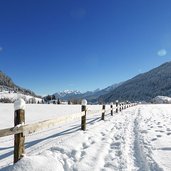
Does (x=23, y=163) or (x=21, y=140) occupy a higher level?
(x=21, y=140)

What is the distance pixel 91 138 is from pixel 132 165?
139 inches

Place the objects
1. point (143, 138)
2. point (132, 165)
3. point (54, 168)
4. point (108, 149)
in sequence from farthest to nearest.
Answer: point (143, 138)
point (108, 149)
point (132, 165)
point (54, 168)

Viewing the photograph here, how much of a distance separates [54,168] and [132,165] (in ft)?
5.26

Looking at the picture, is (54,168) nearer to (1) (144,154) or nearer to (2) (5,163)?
(2) (5,163)

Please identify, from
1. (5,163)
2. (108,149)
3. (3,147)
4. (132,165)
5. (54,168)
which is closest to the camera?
(54,168)

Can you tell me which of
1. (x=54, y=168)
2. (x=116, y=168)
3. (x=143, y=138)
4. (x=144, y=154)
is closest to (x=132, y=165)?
(x=116, y=168)

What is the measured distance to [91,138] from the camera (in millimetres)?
9180

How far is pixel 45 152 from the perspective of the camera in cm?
677

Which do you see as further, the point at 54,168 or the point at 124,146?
the point at 124,146

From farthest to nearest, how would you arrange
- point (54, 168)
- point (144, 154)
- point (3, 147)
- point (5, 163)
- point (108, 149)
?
point (3, 147)
point (108, 149)
point (144, 154)
point (5, 163)
point (54, 168)

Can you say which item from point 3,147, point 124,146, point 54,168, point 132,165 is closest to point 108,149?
point 124,146

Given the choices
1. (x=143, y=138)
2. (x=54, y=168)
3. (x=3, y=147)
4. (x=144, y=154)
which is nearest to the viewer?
(x=54, y=168)

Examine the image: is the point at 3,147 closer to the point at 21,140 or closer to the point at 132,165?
the point at 21,140

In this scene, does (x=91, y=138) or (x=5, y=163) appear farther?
(x=91, y=138)
